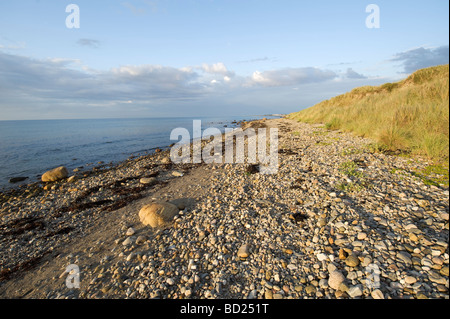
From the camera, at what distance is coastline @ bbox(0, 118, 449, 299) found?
10.5 feet

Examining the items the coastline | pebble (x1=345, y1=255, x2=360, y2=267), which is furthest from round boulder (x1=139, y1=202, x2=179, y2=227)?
pebble (x1=345, y1=255, x2=360, y2=267)

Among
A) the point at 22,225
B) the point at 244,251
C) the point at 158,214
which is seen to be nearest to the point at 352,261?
the point at 244,251

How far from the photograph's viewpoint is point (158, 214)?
5.79 m

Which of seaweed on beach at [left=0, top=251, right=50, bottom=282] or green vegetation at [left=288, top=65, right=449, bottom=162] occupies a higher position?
green vegetation at [left=288, top=65, right=449, bottom=162]

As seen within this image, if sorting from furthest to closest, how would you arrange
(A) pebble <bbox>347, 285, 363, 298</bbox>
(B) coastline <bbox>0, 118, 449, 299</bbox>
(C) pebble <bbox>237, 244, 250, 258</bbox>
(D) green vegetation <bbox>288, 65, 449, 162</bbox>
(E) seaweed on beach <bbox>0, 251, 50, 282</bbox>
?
(D) green vegetation <bbox>288, 65, 449, 162</bbox> → (E) seaweed on beach <bbox>0, 251, 50, 282</bbox> → (C) pebble <bbox>237, 244, 250, 258</bbox> → (B) coastline <bbox>0, 118, 449, 299</bbox> → (A) pebble <bbox>347, 285, 363, 298</bbox>

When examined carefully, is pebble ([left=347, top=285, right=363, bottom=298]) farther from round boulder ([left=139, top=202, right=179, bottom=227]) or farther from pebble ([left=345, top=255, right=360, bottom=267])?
round boulder ([left=139, top=202, right=179, bottom=227])

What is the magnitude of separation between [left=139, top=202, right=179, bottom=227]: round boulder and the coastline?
0.23 metres

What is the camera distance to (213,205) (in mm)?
6301

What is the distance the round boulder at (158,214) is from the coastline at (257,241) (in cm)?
23

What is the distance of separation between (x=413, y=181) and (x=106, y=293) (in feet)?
27.6

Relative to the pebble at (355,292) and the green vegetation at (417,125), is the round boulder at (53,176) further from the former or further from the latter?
the green vegetation at (417,125)

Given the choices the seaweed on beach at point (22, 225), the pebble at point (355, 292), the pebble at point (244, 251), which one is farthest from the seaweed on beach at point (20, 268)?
the pebble at point (355, 292)

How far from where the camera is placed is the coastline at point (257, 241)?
3201mm
